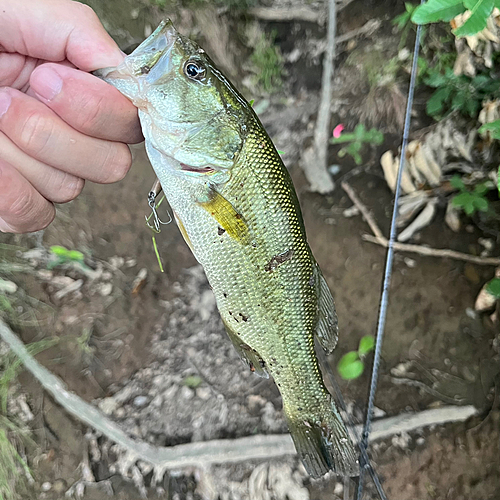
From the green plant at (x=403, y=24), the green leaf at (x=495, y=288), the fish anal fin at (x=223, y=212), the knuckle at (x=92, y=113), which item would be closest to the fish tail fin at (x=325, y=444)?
the fish anal fin at (x=223, y=212)

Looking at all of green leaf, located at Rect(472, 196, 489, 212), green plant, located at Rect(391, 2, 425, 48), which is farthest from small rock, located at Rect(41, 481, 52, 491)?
green plant, located at Rect(391, 2, 425, 48)

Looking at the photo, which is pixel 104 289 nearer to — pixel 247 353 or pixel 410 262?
pixel 247 353

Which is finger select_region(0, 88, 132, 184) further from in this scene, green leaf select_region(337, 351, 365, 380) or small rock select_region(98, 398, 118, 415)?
green leaf select_region(337, 351, 365, 380)

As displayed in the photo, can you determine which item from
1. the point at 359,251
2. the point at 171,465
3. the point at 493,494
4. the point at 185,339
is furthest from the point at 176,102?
the point at 493,494

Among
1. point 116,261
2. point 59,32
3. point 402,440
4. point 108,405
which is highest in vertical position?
point 59,32

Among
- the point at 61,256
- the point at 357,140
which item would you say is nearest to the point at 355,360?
the point at 357,140

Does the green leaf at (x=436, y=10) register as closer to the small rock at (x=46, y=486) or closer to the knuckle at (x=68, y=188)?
the knuckle at (x=68, y=188)
